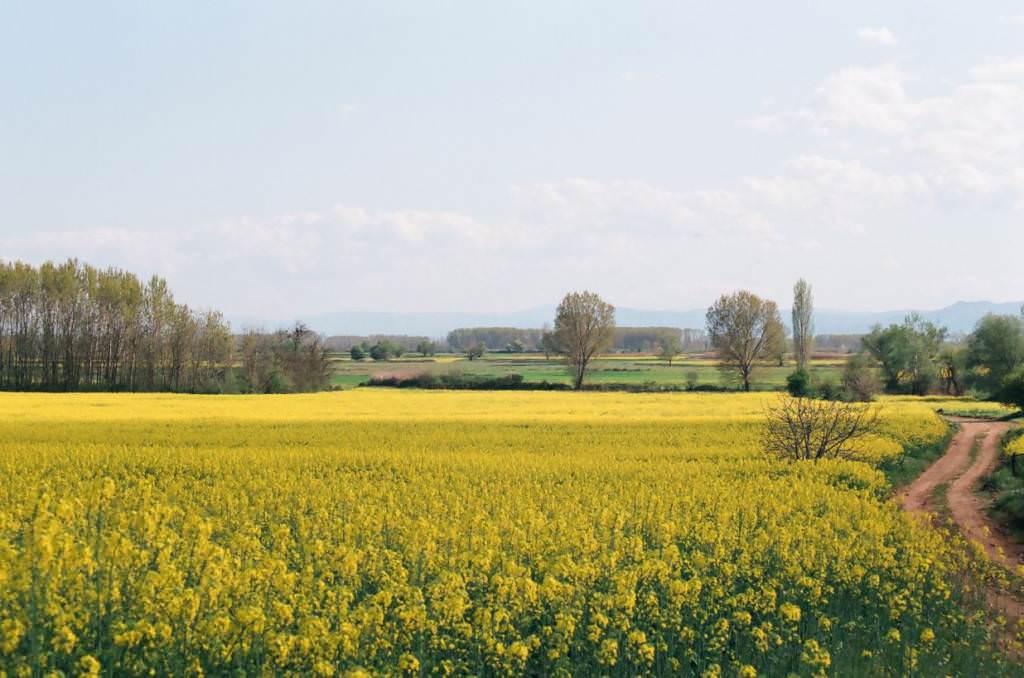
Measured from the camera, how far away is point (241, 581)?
866 cm

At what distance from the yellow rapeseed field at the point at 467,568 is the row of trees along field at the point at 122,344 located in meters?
48.0

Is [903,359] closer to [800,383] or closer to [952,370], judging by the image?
[952,370]

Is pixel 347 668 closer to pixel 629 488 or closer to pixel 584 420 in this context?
pixel 629 488

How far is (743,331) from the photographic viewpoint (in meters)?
86.1

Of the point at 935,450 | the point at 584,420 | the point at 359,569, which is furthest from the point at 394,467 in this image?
the point at 935,450

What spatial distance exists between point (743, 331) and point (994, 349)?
21.6m

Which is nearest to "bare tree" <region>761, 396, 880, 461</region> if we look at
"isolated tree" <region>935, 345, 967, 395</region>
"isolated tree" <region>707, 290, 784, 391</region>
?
"isolated tree" <region>707, 290, 784, 391</region>

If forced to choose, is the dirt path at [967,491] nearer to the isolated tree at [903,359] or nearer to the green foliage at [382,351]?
the isolated tree at [903,359]

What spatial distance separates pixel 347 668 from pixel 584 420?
1305 inches

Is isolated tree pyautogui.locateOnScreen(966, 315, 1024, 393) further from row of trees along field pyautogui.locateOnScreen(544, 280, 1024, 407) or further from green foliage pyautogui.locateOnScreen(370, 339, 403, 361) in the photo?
green foliage pyautogui.locateOnScreen(370, 339, 403, 361)

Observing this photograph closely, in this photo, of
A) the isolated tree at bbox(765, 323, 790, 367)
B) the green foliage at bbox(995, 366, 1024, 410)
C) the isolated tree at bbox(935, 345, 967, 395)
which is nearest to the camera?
the green foliage at bbox(995, 366, 1024, 410)

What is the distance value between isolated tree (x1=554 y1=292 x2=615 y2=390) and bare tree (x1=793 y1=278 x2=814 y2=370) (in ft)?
83.7

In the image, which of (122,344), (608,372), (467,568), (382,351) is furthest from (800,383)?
A: (382,351)

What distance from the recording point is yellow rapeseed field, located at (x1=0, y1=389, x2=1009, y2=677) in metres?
7.61
